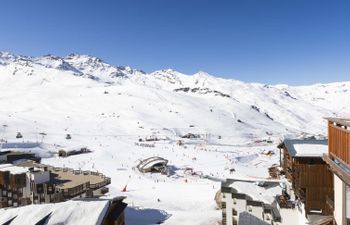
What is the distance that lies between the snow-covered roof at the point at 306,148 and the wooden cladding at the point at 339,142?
1049 cm

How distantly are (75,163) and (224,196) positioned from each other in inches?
1494

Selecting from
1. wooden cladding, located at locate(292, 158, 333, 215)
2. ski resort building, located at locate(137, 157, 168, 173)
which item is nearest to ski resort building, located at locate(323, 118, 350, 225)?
wooden cladding, located at locate(292, 158, 333, 215)

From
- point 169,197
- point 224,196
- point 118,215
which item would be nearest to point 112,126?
point 169,197

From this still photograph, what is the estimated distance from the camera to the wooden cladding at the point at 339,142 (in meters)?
8.63

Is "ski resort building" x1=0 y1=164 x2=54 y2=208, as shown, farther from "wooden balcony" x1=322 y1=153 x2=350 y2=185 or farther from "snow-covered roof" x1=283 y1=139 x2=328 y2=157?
"wooden balcony" x1=322 y1=153 x2=350 y2=185

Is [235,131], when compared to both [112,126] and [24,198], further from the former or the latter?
[24,198]

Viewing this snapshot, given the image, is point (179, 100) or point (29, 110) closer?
point (29, 110)

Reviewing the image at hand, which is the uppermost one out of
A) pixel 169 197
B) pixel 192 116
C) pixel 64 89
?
pixel 64 89

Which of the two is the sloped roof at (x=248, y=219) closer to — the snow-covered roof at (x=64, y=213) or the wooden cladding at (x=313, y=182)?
the wooden cladding at (x=313, y=182)

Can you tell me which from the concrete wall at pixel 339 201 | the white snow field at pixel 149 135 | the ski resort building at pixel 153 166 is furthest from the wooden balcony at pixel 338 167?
the ski resort building at pixel 153 166

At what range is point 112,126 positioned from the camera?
111m

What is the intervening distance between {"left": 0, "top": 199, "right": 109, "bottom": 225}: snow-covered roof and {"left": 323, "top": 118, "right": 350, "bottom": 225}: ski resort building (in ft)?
41.0

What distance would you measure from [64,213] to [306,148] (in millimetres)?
14687

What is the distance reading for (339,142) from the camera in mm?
9367
